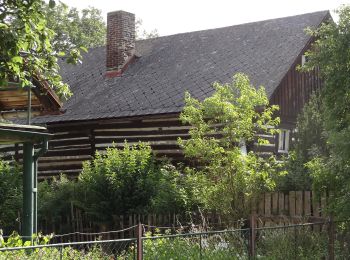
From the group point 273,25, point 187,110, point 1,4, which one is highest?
point 273,25

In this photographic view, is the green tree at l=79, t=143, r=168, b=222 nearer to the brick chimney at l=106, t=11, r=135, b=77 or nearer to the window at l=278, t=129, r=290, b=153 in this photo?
the window at l=278, t=129, r=290, b=153

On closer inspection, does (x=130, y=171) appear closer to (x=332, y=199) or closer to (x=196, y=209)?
(x=196, y=209)

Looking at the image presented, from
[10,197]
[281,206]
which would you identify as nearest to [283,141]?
[281,206]

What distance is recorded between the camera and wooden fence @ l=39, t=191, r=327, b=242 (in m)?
14.2

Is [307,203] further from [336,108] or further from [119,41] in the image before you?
[119,41]

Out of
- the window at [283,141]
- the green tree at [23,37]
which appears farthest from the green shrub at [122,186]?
the window at [283,141]

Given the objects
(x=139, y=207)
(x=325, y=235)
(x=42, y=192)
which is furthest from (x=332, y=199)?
(x=42, y=192)

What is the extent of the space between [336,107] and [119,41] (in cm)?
1462

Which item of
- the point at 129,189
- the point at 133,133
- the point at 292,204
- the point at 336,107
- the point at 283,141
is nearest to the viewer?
the point at 336,107

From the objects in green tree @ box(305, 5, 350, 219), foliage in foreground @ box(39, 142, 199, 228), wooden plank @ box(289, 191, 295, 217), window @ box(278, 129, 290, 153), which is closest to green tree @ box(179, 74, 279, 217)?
Result: wooden plank @ box(289, 191, 295, 217)

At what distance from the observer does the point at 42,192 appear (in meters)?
17.9

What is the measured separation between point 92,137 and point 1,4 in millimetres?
14142

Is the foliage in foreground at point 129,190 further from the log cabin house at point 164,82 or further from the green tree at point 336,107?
the log cabin house at point 164,82

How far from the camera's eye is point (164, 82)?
23469mm
